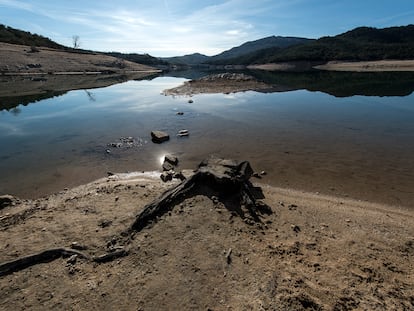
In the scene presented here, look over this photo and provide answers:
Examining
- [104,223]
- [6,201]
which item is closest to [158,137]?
[6,201]

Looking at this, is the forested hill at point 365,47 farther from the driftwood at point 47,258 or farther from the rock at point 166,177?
the driftwood at point 47,258

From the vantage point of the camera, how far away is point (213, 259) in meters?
5.06

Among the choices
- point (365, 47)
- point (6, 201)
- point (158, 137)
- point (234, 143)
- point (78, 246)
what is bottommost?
point (6, 201)

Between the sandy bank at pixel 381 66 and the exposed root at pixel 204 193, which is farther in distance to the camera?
the sandy bank at pixel 381 66

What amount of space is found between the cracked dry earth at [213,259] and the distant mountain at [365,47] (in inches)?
4853

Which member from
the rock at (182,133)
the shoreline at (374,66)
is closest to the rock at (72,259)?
the rock at (182,133)

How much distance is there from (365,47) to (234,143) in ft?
512

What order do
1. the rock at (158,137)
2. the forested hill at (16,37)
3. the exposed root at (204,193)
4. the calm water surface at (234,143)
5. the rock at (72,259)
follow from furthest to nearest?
the forested hill at (16,37) < the rock at (158,137) < the calm water surface at (234,143) < the exposed root at (204,193) < the rock at (72,259)

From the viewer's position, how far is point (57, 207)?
24.6ft

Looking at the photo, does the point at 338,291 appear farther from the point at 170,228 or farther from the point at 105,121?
the point at 105,121

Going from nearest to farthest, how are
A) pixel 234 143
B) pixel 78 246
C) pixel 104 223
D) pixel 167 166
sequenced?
pixel 78 246
pixel 104 223
pixel 167 166
pixel 234 143

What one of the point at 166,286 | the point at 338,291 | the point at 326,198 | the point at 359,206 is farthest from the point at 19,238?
the point at 359,206

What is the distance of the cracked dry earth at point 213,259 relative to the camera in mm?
4262

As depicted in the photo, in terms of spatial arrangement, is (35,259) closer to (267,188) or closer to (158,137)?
(267,188)
